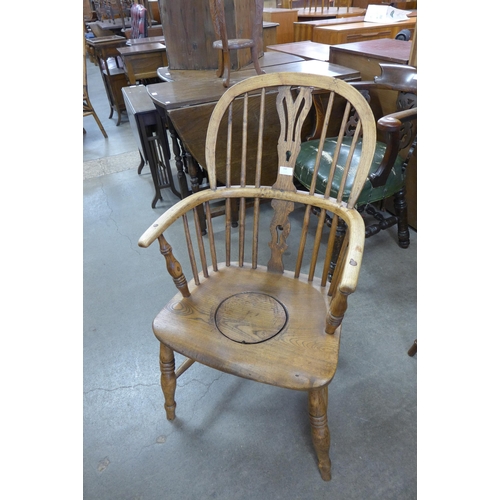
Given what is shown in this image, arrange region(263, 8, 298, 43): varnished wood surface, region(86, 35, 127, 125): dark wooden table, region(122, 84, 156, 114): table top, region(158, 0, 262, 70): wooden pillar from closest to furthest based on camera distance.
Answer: region(158, 0, 262, 70): wooden pillar → region(122, 84, 156, 114): table top → region(86, 35, 127, 125): dark wooden table → region(263, 8, 298, 43): varnished wood surface

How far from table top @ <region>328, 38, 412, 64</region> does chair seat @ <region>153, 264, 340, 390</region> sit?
4.84ft

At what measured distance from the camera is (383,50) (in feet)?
6.80

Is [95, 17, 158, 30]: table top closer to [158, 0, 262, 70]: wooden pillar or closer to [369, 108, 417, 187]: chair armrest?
[158, 0, 262, 70]: wooden pillar

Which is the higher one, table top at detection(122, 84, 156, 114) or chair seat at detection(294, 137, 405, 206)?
table top at detection(122, 84, 156, 114)

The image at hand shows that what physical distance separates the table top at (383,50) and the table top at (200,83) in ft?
0.36

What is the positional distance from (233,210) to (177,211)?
1337 millimetres

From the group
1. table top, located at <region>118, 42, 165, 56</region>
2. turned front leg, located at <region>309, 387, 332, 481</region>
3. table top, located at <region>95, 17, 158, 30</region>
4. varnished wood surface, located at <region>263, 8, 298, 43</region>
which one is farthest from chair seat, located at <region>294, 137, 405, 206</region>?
table top, located at <region>95, 17, 158, 30</region>

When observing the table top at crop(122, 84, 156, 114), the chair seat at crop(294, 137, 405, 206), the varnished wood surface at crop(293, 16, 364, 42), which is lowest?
the chair seat at crop(294, 137, 405, 206)

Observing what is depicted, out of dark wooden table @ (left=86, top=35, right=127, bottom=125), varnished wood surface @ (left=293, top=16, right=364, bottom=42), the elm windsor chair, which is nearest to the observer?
the elm windsor chair

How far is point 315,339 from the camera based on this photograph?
0.97m

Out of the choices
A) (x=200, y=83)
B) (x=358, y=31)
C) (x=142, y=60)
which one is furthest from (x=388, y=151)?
(x=142, y=60)

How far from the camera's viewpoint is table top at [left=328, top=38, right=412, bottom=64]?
190cm

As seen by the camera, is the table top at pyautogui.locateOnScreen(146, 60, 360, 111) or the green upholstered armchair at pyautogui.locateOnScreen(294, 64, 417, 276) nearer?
the green upholstered armchair at pyautogui.locateOnScreen(294, 64, 417, 276)

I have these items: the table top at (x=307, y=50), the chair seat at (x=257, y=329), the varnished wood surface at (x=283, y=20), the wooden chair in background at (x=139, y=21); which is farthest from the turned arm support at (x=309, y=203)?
the varnished wood surface at (x=283, y=20)
